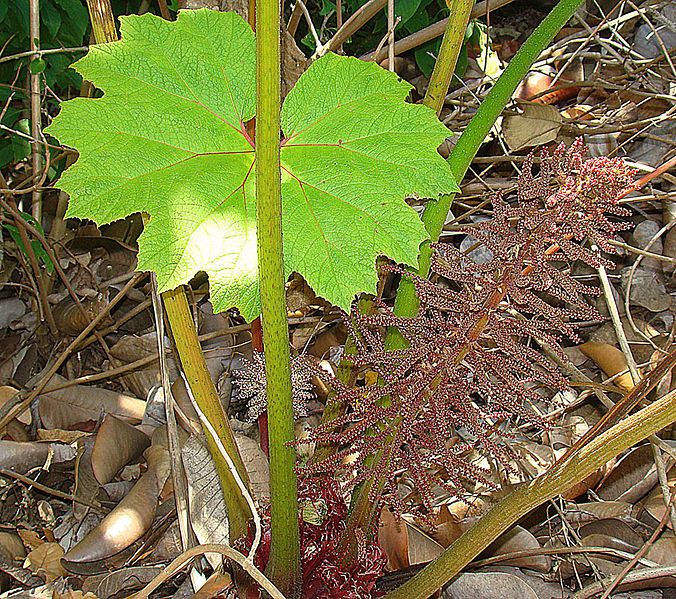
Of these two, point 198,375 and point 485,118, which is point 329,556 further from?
point 485,118

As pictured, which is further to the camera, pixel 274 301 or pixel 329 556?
pixel 329 556

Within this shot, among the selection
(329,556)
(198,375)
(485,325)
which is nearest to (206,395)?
(198,375)

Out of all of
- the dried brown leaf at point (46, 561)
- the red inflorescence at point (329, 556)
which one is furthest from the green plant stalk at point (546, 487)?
the dried brown leaf at point (46, 561)

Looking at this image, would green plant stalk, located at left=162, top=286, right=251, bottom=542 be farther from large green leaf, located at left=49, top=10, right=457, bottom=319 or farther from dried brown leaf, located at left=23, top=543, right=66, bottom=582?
dried brown leaf, located at left=23, top=543, right=66, bottom=582

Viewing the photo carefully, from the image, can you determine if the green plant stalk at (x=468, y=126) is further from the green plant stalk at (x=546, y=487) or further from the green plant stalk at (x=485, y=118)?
the green plant stalk at (x=546, y=487)

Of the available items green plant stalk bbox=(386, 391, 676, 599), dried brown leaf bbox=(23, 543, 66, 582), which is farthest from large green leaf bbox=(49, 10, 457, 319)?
dried brown leaf bbox=(23, 543, 66, 582)

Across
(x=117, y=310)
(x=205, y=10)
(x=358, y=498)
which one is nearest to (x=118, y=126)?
(x=205, y=10)
